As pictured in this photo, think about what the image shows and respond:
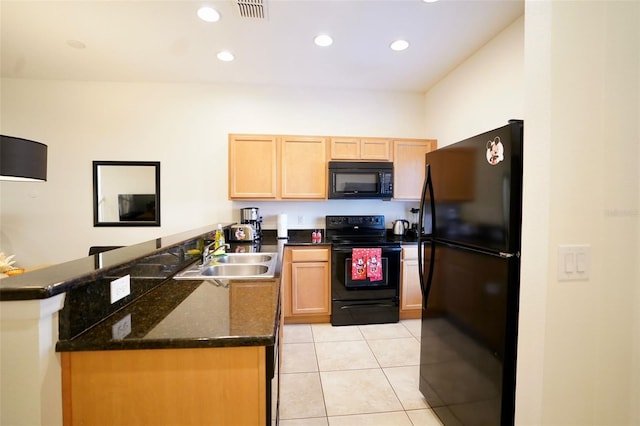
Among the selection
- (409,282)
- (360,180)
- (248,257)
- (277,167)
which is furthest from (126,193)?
(409,282)

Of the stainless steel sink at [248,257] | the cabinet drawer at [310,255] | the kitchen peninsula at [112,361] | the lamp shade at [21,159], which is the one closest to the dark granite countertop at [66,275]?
the kitchen peninsula at [112,361]

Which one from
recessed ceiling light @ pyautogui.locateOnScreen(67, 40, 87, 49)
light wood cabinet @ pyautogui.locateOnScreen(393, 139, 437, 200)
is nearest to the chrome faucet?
light wood cabinet @ pyautogui.locateOnScreen(393, 139, 437, 200)

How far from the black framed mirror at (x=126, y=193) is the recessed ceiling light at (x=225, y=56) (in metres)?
1.55

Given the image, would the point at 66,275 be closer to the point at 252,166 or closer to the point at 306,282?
the point at 306,282

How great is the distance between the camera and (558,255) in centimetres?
98

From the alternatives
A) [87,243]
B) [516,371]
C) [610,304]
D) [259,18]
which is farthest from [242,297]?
[87,243]

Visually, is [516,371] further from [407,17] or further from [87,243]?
[87,243]

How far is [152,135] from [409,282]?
364 centimetres

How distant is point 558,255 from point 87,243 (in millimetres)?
4435

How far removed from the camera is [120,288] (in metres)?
1.05

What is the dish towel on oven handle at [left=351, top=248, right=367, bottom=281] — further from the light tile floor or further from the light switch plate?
the light switch plate

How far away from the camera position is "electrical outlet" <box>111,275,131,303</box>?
1.01 meters

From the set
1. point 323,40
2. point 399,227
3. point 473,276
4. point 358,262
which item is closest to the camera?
point 473,276

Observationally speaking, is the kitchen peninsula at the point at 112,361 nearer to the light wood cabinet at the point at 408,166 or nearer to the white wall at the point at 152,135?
the white wall at the point at 152,135
